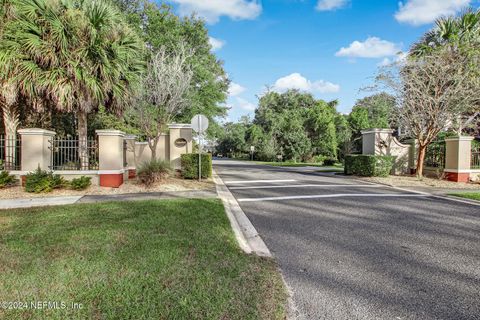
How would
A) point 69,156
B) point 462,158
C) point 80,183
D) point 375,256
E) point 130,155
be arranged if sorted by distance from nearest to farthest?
point 375,256 → point 80,183 → point 69,156 → point 462,158 → point 130,155

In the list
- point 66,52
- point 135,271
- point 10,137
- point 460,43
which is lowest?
point 135,271

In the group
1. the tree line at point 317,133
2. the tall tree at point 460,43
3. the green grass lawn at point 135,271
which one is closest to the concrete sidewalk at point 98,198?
the green grass lawn at point 135,271

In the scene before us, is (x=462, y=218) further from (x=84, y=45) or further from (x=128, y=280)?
(x=84, y=45)

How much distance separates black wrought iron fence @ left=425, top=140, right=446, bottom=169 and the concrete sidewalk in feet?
39.2

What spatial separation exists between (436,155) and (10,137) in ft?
64.1

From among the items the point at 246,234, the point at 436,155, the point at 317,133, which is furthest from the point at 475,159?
the point at 317,133

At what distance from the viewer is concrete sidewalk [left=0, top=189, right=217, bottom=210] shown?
24.1ft

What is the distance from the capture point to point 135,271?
3.20m

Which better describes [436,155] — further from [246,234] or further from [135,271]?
[135,271]

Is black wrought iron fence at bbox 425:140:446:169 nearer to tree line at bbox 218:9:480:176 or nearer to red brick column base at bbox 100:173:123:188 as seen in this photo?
tree line at bbox 218:9:480:176

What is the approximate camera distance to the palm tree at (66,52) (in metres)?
9.51

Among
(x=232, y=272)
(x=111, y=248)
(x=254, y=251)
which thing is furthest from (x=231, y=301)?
(x=111, y=248)

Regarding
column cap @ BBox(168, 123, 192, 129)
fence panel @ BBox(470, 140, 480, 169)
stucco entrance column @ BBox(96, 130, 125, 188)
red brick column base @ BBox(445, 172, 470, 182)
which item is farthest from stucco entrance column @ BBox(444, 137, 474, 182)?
stucco entrance column @ BBox(96, 130, 125, 188)

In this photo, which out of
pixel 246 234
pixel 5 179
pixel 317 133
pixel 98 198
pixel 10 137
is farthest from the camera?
pixel 317 133
